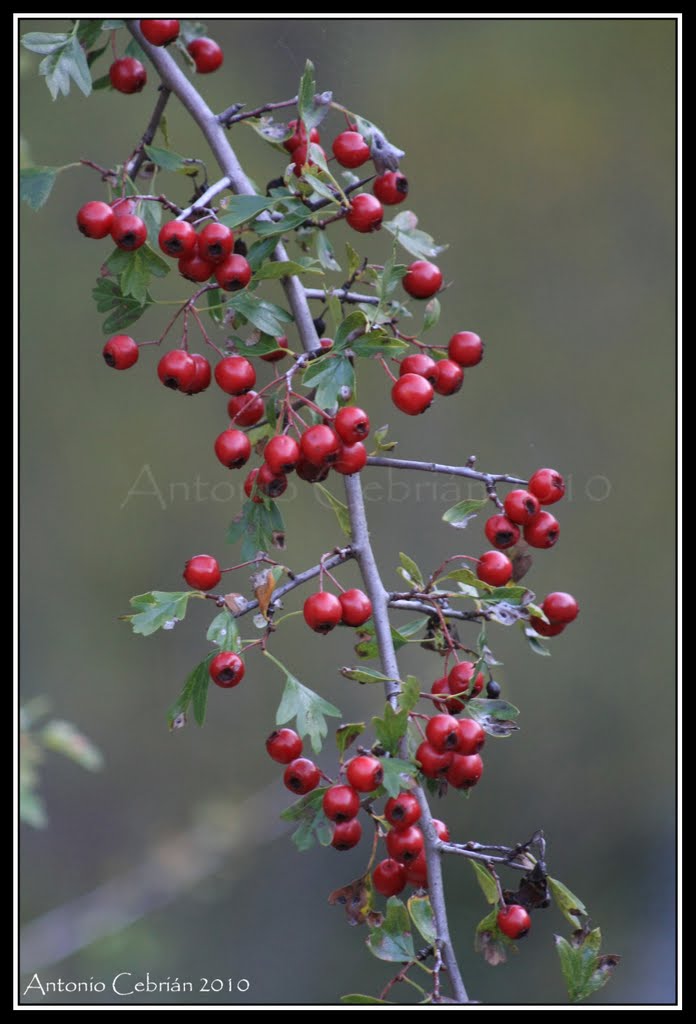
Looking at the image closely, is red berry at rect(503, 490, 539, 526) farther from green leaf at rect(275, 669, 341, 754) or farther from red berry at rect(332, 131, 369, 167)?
red berry at rect(332, 131, 369, 167)

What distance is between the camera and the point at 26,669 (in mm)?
2676

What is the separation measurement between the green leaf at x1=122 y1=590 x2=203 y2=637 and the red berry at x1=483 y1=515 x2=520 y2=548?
1.01 feet

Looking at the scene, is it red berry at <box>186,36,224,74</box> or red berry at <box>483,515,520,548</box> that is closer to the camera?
red berry at <box>483,515,520,548</box>

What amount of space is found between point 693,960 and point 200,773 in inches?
70.8

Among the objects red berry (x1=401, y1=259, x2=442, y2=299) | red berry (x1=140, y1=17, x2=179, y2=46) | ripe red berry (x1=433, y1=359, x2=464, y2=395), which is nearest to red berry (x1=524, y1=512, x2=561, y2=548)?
ripe red berry (x1=433, y1=359, x2=464, y2=395)

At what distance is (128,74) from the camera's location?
3.56ft

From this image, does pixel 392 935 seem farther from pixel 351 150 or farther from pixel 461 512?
pixel 351 150

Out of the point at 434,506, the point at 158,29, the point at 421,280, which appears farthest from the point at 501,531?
the point at 434,506

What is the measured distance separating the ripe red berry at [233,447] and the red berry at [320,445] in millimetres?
90

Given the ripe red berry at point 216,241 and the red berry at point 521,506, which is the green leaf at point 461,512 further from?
the ripe red berry at point 216,241

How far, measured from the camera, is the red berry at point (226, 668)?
884 millimetres

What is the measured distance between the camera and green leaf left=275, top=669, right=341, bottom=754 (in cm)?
93

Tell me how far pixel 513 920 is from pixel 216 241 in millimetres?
Result: 694

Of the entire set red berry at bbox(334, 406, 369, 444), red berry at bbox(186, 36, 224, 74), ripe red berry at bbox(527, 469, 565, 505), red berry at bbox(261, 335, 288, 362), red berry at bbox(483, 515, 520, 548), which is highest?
red berry at bbox(186, 36, 224, 74)
